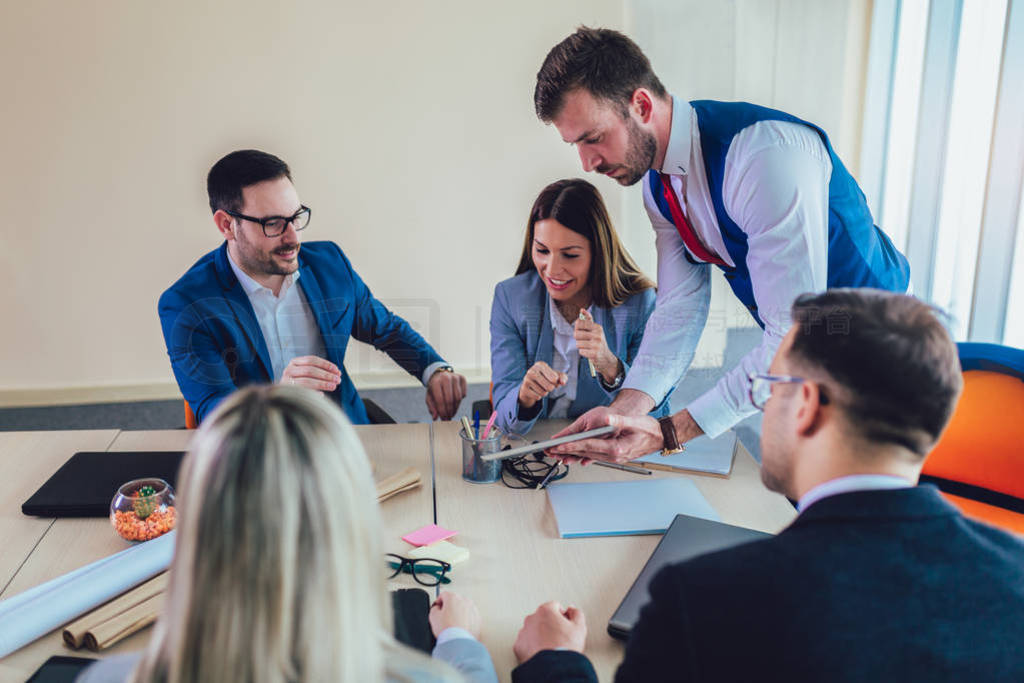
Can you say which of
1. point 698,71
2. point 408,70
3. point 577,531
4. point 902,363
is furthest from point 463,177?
point 902,363

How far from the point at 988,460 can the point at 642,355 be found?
2.56ft

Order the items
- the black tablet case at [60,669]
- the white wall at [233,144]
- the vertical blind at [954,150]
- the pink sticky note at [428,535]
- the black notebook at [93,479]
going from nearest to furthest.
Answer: the black tablet case at [60,669], the pink sticky note at [428,535], the black notebook at [93,479], the vertical blind at [954,150], the white wall at [233,144]

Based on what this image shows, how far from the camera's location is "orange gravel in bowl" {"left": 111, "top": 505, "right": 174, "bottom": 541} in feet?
4.25

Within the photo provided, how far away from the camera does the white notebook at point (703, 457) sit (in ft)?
5.15

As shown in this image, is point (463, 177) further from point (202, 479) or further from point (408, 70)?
point (202, 479)

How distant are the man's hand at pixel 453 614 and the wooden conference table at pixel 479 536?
3 cm

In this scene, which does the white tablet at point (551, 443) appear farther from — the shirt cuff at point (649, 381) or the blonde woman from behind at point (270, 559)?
the blonde woman from behind at point (270, 559)

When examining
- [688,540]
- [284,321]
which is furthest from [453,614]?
[284,321]

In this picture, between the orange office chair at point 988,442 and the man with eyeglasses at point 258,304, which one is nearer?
the orange office chair at point 988,442

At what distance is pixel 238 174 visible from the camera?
2.11 metres

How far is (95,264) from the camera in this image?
11.5 feet

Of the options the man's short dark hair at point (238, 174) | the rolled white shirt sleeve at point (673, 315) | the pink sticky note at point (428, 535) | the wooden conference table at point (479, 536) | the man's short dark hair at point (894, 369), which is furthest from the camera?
the man's short dark hair at point (238, 174)

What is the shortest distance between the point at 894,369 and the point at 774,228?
2.32 feet

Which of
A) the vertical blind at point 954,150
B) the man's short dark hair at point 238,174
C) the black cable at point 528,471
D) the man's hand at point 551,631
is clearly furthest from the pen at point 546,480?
the vertical blind at point 954,150
